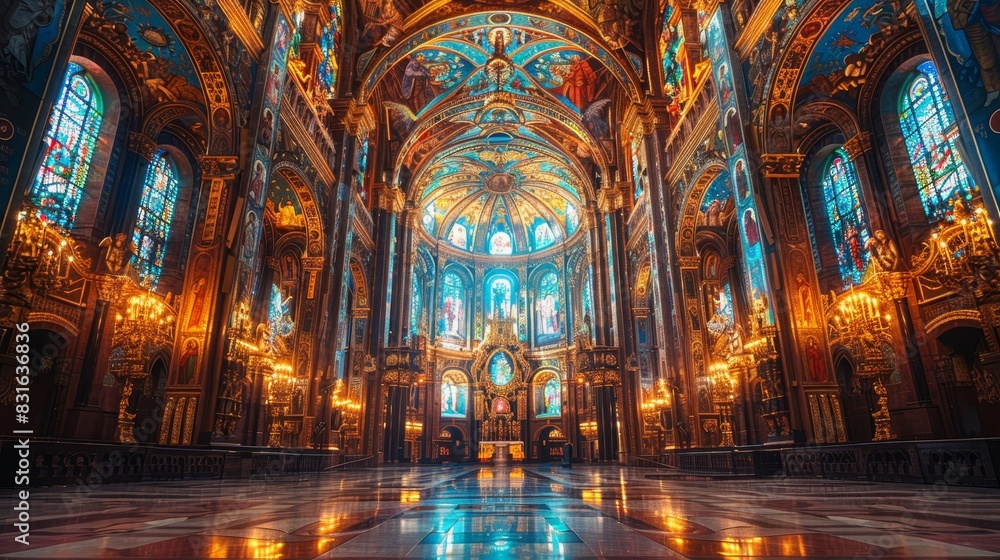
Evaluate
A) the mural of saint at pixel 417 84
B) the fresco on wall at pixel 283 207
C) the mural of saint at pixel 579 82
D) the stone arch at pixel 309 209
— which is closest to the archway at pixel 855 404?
the stone arch at pixel 309 209

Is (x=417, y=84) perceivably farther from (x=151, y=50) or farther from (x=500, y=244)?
(x=500, y=244)

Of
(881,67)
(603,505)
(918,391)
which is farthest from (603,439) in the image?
(603,505)

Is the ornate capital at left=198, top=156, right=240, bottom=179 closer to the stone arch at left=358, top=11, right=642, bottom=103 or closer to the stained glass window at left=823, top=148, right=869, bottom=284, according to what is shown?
the stone arch at left=358, top=11, right=642, bottom=103

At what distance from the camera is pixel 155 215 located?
12922 mm

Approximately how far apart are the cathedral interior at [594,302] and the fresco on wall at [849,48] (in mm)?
64

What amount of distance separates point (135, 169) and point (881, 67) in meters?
17.5

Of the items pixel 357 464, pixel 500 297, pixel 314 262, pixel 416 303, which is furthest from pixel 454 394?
pixel 314 262

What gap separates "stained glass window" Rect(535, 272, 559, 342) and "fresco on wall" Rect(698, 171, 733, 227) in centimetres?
1983

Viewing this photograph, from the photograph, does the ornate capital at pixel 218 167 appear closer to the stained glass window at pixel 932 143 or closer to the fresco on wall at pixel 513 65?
the fresco on wall at pixel 513 65

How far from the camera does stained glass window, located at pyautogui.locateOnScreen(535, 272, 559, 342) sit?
35312 millimetres

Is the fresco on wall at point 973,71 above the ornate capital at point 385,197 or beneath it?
beneath

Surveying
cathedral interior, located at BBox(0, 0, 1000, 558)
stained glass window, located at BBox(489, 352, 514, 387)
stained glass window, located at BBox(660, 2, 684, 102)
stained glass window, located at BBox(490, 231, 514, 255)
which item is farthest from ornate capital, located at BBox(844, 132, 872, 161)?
stained glass window, located at BBox(490, 231, 514, 255)

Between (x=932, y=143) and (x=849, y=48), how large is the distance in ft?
8.92

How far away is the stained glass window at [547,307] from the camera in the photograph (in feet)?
116
